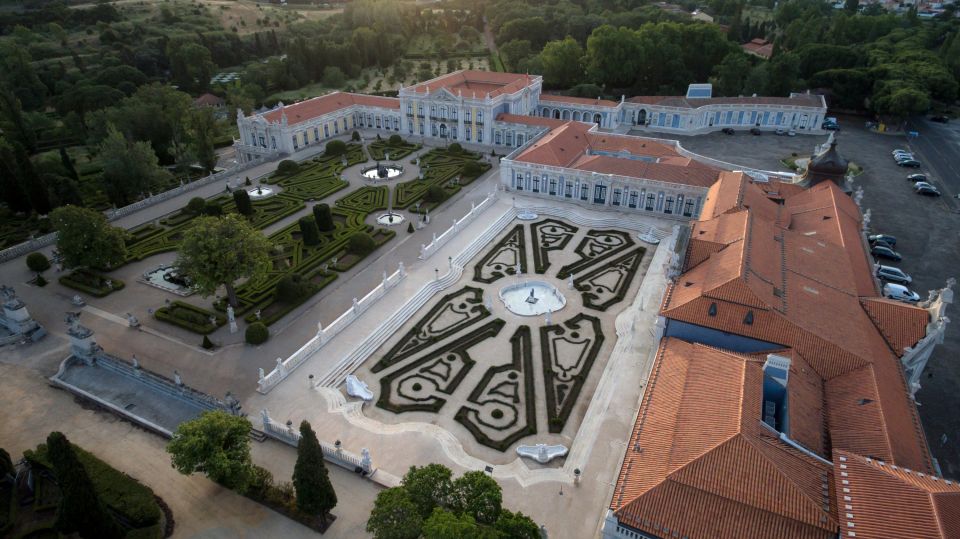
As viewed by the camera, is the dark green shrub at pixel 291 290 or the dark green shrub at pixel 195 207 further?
the dark green shrub at pixel 195 207

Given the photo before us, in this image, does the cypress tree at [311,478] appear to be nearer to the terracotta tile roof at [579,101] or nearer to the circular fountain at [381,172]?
the circular fountain at [381,172]

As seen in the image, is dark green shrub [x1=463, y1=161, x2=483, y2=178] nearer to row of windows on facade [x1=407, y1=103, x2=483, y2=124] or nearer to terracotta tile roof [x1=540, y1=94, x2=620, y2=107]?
row of windows on facade [x1=407, y1=103, x2=483, y2=124]

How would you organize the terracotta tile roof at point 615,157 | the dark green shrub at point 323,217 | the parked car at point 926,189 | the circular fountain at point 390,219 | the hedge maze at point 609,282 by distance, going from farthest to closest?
the parked car at point 926,189
the terracotta tile roof at point 615,157
the circular fountain at point 390,219
the dark green shrub at point 323,217
the hedge maze at point 609,282

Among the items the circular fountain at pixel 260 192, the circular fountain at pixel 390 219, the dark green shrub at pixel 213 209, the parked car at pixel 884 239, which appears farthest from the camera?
the circular fountain at pixel 260 192

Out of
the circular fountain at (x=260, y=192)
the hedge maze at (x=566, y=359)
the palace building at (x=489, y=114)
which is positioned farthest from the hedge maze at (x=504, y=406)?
the palace building at (x=489, y=114)

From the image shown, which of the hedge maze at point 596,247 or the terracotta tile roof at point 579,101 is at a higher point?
the terracotta tile roof at point 579,101

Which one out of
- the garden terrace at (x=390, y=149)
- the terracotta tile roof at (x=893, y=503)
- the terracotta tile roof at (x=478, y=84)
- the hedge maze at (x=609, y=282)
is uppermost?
the terracotta tile roof at (x=478, y=84)

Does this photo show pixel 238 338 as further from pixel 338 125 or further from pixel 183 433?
pixel 338 125

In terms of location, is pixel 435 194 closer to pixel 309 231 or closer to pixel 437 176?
pixel 437 176
